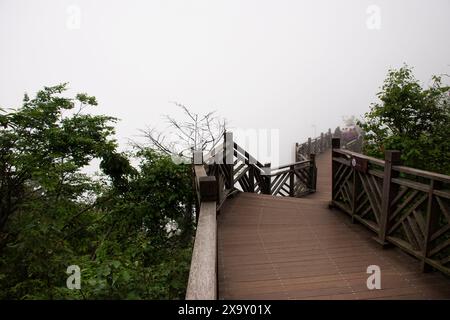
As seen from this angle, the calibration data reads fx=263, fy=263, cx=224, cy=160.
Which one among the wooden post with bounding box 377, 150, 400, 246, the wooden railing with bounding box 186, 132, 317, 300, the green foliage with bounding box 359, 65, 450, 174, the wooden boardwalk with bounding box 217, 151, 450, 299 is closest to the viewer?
the wooden railing with bounding box 186, 132, 317, 300

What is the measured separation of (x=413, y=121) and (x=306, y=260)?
17.1 feet

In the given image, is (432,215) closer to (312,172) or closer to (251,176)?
(251,176)

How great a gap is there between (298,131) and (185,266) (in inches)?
5009

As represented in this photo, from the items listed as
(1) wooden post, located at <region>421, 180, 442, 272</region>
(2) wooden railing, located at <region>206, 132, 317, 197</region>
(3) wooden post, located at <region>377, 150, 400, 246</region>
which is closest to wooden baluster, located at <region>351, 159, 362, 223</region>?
(3) wooden post, located at <region>377, 150, 400, 246</region>

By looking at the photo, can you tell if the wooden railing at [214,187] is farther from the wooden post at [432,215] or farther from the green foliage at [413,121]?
the green foliage at [413,121]

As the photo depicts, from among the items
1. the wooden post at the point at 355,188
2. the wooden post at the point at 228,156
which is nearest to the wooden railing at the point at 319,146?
the wooden post at the point at 228,156

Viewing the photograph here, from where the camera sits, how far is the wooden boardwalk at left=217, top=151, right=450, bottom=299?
3.02 meters

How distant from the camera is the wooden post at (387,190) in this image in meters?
3.94

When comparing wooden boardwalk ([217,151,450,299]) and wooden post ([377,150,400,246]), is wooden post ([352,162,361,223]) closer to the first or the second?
wooden boardwalk ([217,151,450,299])

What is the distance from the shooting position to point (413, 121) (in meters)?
6.66

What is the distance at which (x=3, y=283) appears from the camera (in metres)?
4.78

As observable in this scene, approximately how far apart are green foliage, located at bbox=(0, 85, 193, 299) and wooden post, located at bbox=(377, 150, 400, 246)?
125 inches
